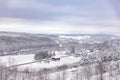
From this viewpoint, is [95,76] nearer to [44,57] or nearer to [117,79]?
[117,79]

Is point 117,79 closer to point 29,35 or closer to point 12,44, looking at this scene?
point 12,44

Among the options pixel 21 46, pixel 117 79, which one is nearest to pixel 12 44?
pixel 21 46

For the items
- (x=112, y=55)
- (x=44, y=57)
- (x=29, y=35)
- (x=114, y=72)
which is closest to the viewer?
(x=114, y=72)

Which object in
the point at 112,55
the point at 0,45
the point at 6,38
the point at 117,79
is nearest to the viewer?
the point at 117,79

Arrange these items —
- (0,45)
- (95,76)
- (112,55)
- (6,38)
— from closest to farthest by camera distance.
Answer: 1. (95,76)
2. (112,55)
3. (0,45)
4. (6,38)

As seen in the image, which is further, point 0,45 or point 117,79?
point 0,45

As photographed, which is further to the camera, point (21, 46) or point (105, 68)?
point (21, 46)

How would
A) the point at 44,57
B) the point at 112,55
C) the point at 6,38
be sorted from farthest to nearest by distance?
the point at 6,38, the point at 44,57, the point at 112,55

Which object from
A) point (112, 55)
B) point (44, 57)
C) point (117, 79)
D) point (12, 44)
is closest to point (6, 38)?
point (12, 44)
